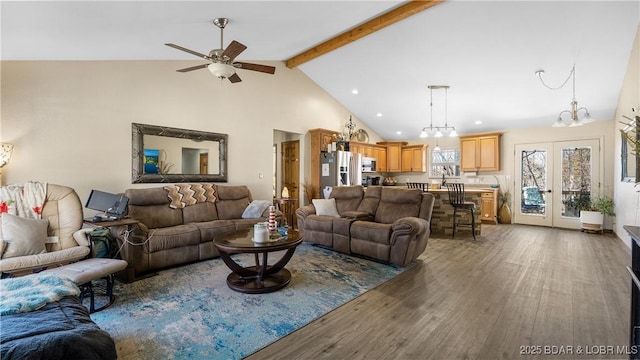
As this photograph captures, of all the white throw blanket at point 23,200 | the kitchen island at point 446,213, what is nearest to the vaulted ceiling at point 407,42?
the white throw blanket at point 23,200

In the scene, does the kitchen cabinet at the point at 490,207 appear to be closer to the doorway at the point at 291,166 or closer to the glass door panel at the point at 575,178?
the glass door panel at the point at 575,178

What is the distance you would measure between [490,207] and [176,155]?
725 centimetres

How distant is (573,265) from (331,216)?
3.32 metres

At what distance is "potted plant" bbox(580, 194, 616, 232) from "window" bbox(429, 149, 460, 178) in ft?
9.18

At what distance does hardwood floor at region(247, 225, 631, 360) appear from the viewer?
6.39 feet

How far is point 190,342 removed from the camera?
203cm

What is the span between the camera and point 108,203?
339cm

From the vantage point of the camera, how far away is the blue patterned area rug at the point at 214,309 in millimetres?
1999

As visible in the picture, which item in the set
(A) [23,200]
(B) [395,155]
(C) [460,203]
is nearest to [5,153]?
(A) [23,200]

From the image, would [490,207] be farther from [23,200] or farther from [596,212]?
[23,200]

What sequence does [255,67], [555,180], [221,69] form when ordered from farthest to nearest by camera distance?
[555,180]
[255,67]
[221,69]

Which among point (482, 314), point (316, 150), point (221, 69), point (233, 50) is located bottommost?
point (482, 314)

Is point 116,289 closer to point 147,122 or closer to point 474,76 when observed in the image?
point 147,122

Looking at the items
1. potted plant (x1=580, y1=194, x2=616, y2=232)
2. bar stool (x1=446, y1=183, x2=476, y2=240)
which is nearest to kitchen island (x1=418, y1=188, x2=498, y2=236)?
bar stool (x1=446, y1=183, x2=476, y2=240)
